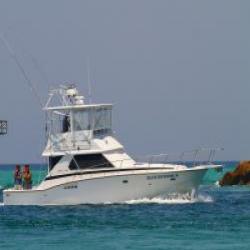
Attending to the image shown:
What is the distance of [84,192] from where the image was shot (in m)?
50.9

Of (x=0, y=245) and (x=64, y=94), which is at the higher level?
(x=64, y=94)

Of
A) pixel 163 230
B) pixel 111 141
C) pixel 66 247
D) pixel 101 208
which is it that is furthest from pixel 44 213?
pixel 66 247

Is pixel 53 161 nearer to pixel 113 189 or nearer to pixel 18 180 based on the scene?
pixel 18 180

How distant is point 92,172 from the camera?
166 feet

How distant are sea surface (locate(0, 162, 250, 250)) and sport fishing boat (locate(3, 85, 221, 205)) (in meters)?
0.63

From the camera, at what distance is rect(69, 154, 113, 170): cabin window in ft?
167

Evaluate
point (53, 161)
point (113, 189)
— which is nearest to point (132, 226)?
point (113, 189)

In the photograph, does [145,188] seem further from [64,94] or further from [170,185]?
[64,94]

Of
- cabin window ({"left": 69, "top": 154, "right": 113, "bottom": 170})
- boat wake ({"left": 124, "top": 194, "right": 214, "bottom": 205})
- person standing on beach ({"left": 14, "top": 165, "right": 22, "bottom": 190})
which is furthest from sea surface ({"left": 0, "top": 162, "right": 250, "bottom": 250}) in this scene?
cabin window ({"left": 69, "top": 154, "right": 113, "bottom": 170})

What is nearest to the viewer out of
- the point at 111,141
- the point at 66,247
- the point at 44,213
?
the point at 66,247

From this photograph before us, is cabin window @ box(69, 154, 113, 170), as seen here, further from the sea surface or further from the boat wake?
the boat wake

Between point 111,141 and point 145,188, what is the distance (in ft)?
10.6

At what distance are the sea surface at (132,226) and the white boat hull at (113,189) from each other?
1.71 feet

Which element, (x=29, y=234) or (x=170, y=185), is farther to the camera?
(x=170, y=185)
